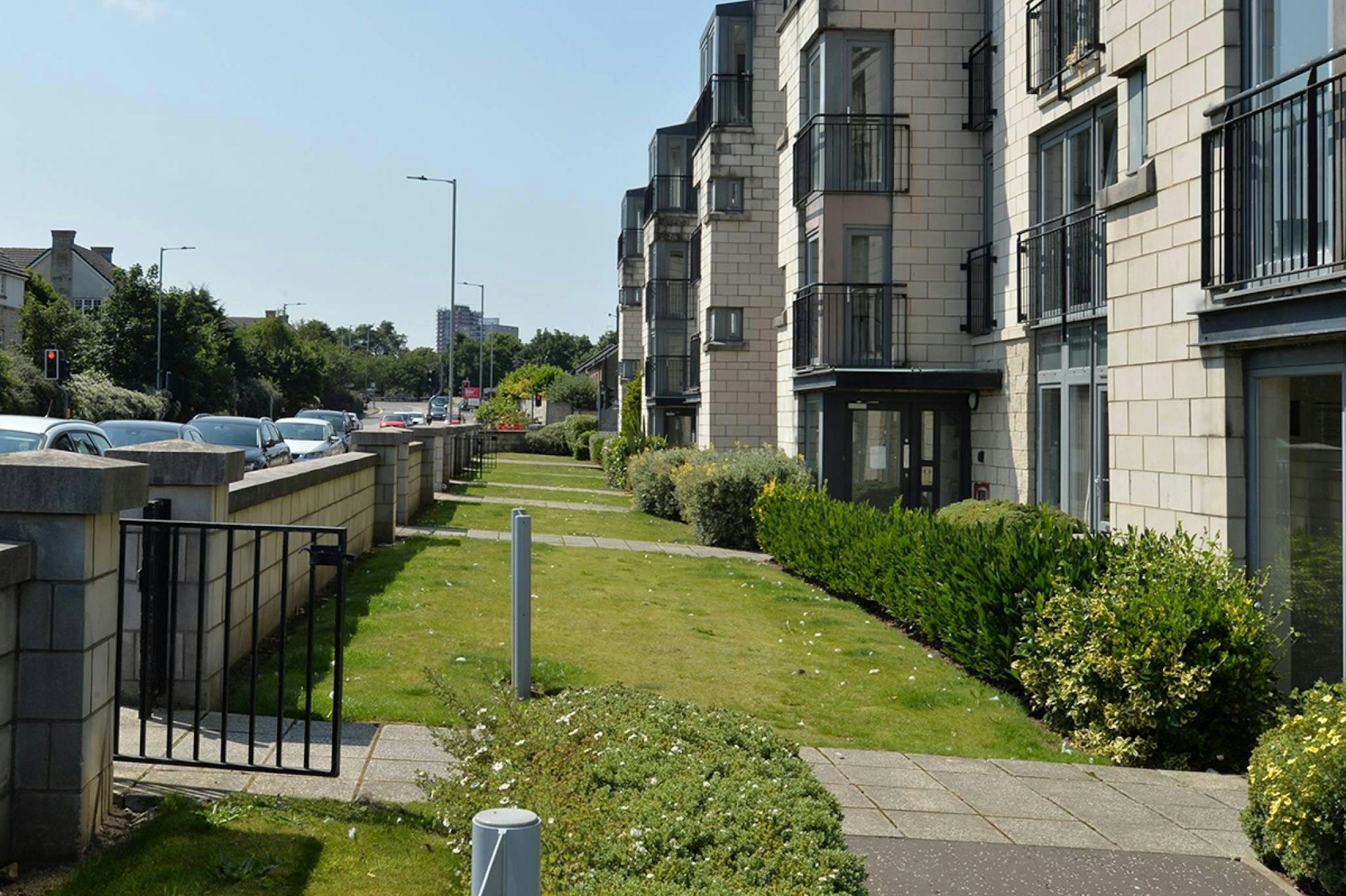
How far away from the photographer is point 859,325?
2025 centimetres

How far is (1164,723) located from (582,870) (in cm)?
514

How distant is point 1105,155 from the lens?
50.0 ft

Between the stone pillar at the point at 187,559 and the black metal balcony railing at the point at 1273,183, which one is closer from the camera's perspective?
the stone pillar at the point at 187,559

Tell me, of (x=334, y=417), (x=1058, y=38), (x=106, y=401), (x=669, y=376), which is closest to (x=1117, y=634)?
(x=1058, y=38)

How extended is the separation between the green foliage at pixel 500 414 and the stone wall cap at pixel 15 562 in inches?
2604

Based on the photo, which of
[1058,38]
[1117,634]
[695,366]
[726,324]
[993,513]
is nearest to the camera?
[1117,634]

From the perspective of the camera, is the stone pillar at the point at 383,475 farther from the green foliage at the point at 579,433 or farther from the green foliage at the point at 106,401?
the green foliage at the point at 579,433

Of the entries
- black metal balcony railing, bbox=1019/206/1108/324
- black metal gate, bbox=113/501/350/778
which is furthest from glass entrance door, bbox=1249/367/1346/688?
black metal balcony railing, bbox=1019/206/1108/324

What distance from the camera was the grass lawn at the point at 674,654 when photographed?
828 centimetres

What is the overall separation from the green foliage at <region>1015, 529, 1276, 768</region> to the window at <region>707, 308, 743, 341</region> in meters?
22.6

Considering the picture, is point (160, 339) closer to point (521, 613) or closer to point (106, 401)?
point (106, 401)

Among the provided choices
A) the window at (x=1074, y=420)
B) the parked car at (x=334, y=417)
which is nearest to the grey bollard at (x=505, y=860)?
the window at (x=1074, y=420)

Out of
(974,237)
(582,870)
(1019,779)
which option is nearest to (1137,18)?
(1019,779)

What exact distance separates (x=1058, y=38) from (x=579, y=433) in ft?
139
